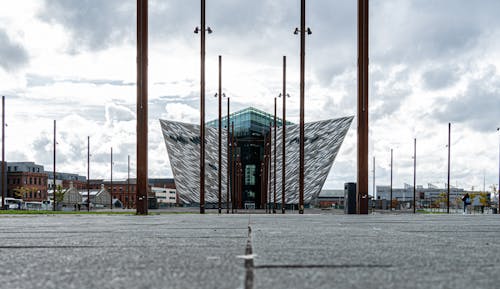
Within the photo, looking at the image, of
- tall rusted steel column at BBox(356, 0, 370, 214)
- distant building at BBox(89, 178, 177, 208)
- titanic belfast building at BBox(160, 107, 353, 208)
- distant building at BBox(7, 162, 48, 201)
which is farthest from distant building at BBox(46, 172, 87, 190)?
tall rusted steel column at BBox(356, 0, 370, 214)

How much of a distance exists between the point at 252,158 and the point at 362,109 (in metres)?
60.5

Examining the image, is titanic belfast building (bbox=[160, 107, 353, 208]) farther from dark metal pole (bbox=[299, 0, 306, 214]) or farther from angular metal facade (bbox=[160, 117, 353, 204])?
dark metal pole (bbox=[299, 0, 306, 214])

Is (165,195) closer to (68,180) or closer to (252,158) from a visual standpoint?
(68,180)

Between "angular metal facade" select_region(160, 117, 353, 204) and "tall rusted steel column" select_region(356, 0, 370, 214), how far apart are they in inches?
1699

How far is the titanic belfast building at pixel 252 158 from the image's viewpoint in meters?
62.5

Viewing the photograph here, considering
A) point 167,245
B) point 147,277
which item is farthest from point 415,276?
point 167,245

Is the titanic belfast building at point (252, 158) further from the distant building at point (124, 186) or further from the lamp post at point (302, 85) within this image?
the distant building at point (124, 186)

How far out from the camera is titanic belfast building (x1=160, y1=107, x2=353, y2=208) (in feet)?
205

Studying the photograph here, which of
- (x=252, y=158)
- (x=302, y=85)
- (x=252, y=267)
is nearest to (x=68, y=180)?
(x=252, y=158)

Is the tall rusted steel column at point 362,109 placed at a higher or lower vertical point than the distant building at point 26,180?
higher

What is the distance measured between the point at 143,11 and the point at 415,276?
17.4 m

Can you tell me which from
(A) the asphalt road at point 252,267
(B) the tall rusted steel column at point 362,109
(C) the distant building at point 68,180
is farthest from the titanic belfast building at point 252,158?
(C) the distant building at point 68,180

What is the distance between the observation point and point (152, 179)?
141 metres

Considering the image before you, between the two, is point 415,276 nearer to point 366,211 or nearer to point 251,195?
point 366,211
